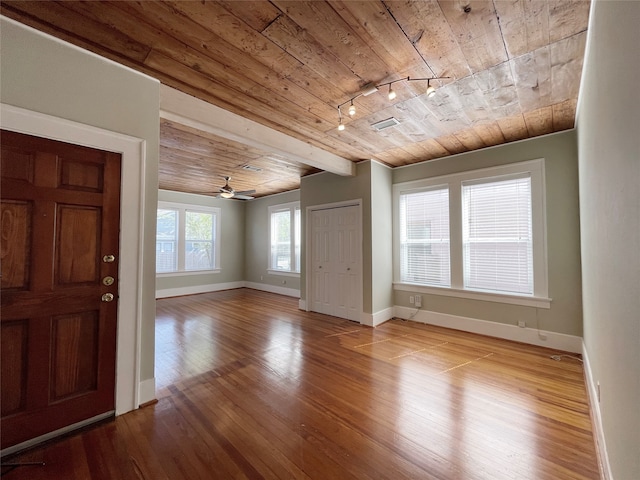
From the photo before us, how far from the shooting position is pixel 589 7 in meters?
1.61

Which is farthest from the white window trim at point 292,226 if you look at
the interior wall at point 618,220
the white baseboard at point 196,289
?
the interior wall at point 618,220

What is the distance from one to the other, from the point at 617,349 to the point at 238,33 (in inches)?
107

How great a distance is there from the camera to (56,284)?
181 cm

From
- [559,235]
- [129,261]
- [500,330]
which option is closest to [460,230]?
[559,235]

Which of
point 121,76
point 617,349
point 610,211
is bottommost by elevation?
point 617,349

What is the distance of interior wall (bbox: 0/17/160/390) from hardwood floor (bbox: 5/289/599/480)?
59cm

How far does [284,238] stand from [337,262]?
271cm

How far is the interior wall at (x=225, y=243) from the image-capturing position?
275 inches

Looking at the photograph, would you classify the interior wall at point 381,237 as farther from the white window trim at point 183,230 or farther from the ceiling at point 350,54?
the white window trim at point 183,230

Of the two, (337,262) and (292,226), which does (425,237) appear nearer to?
(337,262)

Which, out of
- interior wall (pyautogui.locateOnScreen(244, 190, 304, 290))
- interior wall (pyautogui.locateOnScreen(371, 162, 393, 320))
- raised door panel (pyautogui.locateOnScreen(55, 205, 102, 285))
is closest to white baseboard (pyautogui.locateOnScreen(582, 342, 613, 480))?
interior wall (pyautogui.locateOnScreen(371, 162, 393, 320))

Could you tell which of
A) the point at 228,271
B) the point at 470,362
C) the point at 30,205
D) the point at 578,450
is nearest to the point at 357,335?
the point at 470,362

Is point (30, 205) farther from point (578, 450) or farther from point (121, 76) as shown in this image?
point (578, 450)

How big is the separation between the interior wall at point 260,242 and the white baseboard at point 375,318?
290cm
